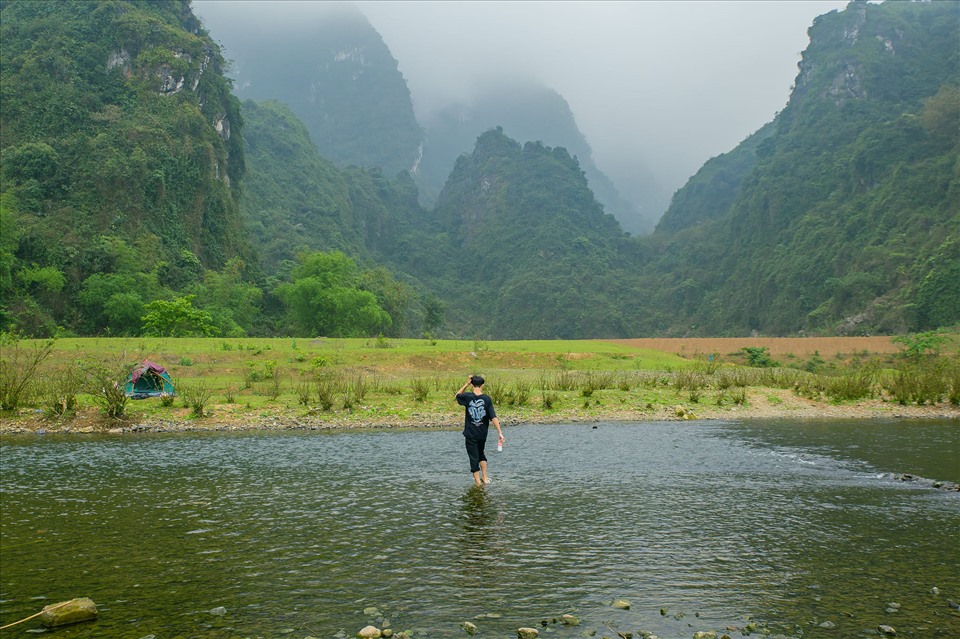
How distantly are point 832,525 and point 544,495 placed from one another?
459cm

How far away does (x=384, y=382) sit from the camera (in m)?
31.8

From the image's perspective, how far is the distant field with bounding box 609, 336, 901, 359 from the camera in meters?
56.5

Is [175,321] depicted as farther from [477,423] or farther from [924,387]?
[924,387]

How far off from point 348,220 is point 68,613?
567 feet

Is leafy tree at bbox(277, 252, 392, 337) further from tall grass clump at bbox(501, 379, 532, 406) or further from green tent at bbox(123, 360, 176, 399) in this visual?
tall grass clump at bbox(501, 379, 532, 406)

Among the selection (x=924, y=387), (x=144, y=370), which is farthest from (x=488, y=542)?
(x=924, y=387)

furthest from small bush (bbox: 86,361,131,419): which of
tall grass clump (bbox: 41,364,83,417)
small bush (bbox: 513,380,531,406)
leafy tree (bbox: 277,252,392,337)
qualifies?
leafy tree (bbox: 277,252,392,337)

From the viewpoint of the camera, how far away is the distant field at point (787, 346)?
56.5 meters

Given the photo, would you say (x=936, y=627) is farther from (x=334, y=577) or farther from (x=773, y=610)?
(x=334, y=577)

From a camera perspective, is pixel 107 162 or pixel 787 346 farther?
pixel 107 162

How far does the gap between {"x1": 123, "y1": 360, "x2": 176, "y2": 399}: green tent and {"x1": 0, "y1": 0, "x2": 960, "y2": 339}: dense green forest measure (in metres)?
28.9

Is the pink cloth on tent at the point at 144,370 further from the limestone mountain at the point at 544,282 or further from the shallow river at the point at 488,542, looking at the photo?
the limestone mountain at the point at 544,282

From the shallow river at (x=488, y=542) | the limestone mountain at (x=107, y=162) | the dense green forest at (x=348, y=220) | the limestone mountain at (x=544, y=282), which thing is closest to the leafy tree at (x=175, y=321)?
the dense green forest at (x=348, y=220)

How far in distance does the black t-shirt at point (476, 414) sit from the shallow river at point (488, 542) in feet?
3.57
